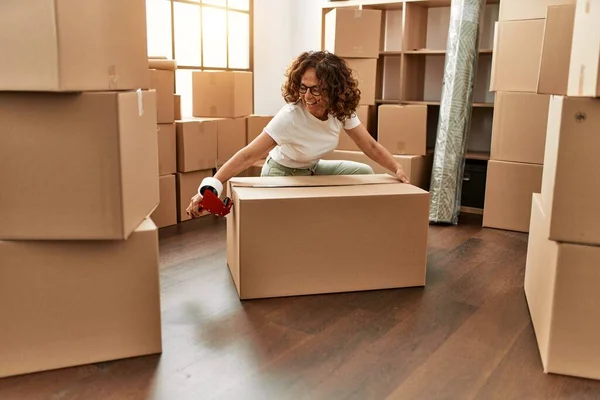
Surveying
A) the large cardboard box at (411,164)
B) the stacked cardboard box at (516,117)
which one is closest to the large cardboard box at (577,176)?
the stacked cardboard box at (516,117)

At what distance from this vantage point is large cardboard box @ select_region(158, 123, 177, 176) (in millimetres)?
3275

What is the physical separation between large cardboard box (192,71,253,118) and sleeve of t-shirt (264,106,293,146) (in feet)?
4.32

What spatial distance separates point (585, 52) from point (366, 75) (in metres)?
2.42

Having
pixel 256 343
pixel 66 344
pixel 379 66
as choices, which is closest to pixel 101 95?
pixel 66 344

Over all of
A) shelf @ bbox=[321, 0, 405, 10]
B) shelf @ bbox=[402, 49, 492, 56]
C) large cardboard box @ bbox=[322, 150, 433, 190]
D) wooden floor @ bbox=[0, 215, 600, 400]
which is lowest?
wooden floor @ bbox=[0, 215, 600, 400]

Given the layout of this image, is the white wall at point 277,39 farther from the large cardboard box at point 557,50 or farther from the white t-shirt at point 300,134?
the large cardboard box at point 557,50

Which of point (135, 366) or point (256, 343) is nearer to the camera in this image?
point (135, 366)

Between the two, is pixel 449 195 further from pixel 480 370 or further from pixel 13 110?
pixel 13 110

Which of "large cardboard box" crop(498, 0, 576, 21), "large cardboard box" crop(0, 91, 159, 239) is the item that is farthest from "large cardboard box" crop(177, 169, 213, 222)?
"large cardboard box" crop(498, 0, 576, 21)

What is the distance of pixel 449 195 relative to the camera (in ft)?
11.5

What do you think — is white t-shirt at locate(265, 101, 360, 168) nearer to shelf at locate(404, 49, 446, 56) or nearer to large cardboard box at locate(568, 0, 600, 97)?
large cardboard box at locate(568, 0, 600, 97)

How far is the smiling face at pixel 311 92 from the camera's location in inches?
95.1

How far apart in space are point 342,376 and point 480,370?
0.41 metres

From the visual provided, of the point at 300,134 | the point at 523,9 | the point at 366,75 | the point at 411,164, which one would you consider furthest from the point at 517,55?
the point at 300,134
